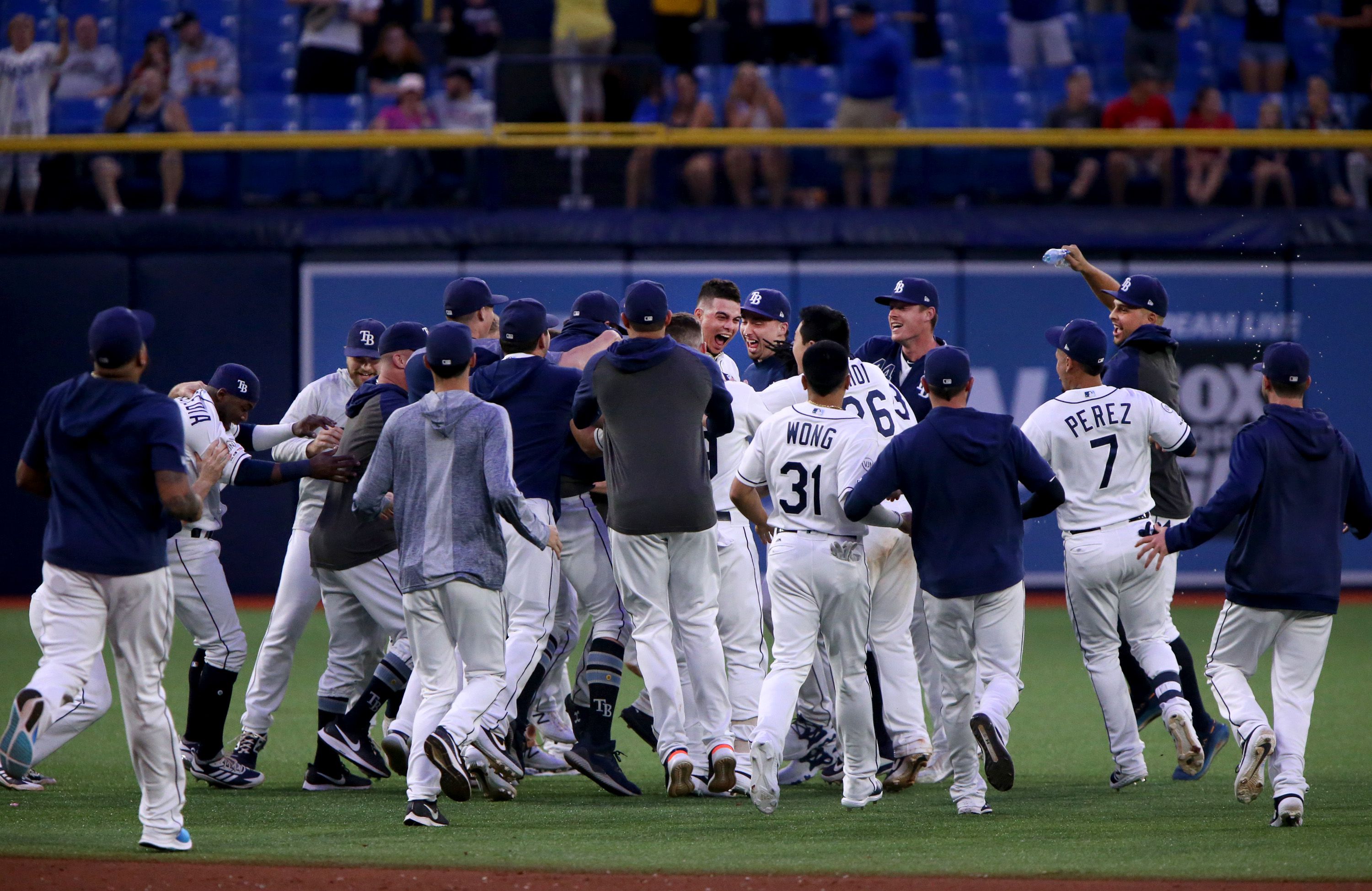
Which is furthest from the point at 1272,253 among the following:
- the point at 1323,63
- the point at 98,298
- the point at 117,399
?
the point at 117,399

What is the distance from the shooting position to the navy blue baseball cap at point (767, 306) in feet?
24.7

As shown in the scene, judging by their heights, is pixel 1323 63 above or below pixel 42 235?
above

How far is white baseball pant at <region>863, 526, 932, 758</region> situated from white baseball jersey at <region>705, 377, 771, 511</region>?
0.77 metres

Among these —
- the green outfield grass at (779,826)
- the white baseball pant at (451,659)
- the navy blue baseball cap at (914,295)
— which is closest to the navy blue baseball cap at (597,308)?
the navy blue baseball cap at (914,295)

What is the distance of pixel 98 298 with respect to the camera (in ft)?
51.5

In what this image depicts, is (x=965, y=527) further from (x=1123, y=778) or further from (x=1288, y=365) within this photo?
(x=1123, y=778)

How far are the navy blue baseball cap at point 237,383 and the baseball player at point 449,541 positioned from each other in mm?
1552

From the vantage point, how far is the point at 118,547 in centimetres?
546

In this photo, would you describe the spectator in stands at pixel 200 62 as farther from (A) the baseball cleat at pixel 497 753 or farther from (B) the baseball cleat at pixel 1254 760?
(B) the baseball cleat at pixel 1254 760

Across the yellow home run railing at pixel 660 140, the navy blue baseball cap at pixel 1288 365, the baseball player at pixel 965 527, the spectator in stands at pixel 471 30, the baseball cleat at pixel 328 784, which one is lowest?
the baseball cleat at pixel 328 784

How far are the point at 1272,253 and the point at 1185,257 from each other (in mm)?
886

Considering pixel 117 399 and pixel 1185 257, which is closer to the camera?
pixel 117 399

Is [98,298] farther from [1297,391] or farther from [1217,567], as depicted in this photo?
[1297,391]

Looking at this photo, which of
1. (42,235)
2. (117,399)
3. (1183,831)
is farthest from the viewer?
(42,235)
